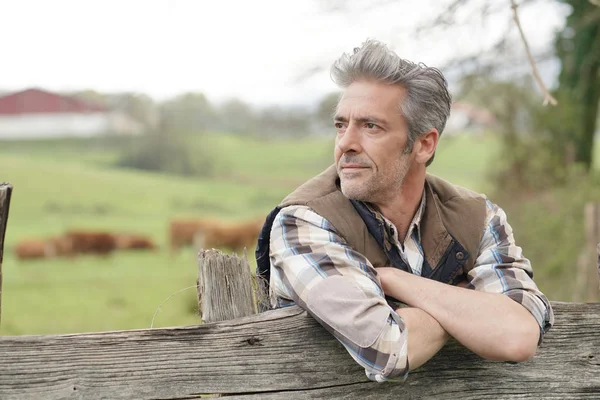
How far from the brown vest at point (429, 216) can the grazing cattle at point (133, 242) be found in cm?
2143

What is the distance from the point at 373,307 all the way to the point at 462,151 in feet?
66.9

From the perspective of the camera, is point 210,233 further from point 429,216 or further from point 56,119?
point 429,216

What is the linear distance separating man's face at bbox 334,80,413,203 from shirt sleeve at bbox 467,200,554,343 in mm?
448

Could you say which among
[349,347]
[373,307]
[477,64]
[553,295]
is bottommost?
[553,295]

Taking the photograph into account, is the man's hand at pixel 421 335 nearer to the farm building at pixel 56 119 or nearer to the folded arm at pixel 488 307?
the folded arm at pixel 488 307

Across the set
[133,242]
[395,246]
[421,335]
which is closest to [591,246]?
→ [395,246]

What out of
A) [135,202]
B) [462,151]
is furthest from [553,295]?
[135,202]

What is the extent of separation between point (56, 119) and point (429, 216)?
2802 cm

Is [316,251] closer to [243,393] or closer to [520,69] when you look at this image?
[243,393]

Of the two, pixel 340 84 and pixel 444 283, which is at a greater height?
pixel 340 84

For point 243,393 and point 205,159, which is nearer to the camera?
point 243,393

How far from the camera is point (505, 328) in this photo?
2311 mm

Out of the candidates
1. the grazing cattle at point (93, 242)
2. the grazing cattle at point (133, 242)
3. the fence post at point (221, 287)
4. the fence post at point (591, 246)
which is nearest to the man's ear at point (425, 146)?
the fence post at point (221, 287)

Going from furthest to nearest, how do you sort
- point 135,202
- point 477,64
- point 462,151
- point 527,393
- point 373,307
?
point 135,202 < point 462,151 < point 477,64 < point 527,393 < point 373,307
